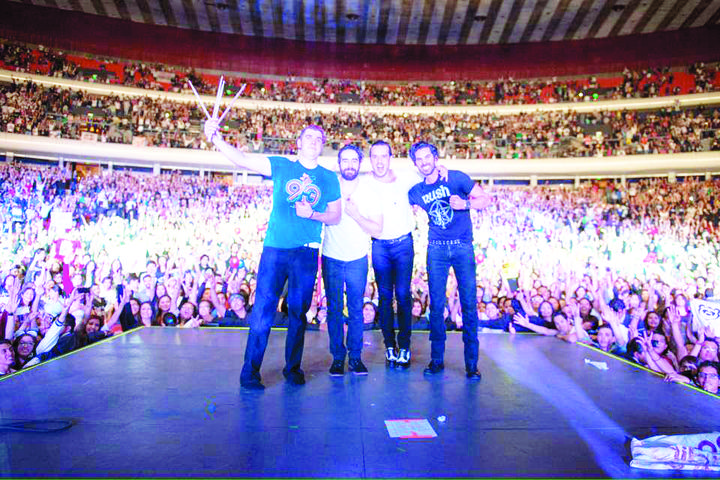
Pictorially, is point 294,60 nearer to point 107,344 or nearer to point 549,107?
point 549,107

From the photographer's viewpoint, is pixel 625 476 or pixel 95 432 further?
pixel 95 432

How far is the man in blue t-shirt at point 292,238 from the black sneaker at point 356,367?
1.34 feet

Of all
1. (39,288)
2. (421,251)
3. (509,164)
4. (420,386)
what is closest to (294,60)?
(509,164)

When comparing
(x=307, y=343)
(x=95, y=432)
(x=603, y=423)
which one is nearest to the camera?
(x=95, y=432)

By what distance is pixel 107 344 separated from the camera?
144 inches

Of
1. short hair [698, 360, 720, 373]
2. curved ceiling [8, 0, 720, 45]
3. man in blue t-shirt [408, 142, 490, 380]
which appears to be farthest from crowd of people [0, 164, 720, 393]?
curved ceiling [8, 0, 720, 45]

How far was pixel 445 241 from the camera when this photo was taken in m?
3.15

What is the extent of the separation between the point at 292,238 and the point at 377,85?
870 inches

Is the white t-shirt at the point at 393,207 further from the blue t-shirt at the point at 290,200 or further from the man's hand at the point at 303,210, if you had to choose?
the man's hand at the point at 303,210

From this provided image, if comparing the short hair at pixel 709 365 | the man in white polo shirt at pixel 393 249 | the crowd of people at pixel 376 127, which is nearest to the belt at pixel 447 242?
the man in white polo shirt at pixel 393 249

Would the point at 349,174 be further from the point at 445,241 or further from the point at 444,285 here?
the point at 444,285

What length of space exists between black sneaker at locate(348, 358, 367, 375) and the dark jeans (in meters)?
0.34

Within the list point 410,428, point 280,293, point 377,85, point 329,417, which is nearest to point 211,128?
point 280,293

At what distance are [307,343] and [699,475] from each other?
2.81 metres
